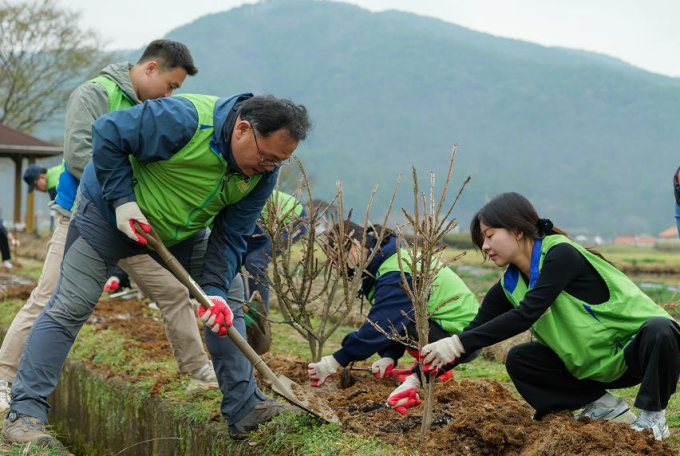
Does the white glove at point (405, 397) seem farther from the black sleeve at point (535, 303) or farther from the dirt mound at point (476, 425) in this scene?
the black sleeve at point (535, 303)

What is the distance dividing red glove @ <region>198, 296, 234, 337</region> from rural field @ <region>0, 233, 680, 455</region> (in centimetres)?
52

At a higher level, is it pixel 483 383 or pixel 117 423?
pixel 483 383

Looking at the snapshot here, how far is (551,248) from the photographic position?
3475 millimetres

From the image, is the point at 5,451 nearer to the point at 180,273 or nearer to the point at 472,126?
the point at 180,273

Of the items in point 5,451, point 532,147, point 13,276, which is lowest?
point 532,147

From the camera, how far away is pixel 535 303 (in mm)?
3396

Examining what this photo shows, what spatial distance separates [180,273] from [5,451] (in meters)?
1.02

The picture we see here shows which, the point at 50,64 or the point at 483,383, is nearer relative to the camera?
the point at 483,383

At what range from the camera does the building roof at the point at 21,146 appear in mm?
24188

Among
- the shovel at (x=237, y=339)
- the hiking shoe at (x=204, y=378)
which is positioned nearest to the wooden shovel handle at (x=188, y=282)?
the shovel at (x=237, y=339)

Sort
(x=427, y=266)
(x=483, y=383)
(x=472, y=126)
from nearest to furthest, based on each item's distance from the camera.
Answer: (x=427, y=266) < (x=483, y=383) < (x=472, y=126)

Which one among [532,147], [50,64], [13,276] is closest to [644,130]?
[532,147]

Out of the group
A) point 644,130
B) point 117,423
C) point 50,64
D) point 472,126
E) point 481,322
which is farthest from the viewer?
point 472,126

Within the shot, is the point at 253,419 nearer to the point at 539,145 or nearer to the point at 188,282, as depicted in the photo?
the point at 188,282
